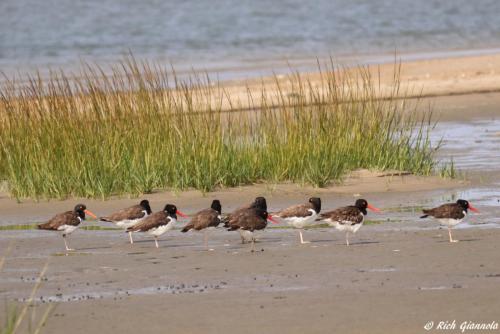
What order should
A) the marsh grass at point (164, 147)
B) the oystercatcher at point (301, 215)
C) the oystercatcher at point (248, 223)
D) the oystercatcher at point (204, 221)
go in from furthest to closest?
the marsh grass at point (164, 147), the oystercatcher at point (301, 215), the oystercatcher at point (204, 221), the oystercatcher at point (248, 223)

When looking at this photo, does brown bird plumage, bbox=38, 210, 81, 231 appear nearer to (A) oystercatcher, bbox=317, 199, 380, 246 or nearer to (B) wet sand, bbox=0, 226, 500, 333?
(B) wet sand, bbox=0, 226, 500, 333

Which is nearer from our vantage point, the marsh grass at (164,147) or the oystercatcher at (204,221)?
the oystercatcher at (204,221)

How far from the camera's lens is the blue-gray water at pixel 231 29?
44.8 m

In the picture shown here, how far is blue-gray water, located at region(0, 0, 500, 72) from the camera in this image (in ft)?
147

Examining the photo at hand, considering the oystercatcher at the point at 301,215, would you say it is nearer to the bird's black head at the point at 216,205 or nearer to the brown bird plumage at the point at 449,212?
the bird's black head at the point at 216,205

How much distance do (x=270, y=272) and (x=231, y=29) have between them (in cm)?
4545

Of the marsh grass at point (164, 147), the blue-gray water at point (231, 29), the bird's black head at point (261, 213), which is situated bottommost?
the blue-gray water at point (231, 29)

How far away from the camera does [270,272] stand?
1103 centimetres

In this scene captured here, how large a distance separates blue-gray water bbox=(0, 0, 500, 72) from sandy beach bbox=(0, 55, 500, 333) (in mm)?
24944

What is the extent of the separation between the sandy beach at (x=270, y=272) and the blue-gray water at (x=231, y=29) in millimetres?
24944

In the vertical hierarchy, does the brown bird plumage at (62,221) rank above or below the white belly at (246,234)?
above

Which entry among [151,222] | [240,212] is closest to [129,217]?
[151,222]

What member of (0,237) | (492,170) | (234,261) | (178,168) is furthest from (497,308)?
(492,170)

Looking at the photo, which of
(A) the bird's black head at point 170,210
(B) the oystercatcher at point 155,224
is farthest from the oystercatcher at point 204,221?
(A) the bird's black head at point 170,210
